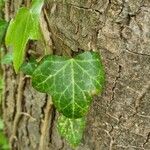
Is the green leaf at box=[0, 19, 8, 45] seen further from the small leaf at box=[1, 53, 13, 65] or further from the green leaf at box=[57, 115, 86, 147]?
the green leaf at box=[57, 115, 86, 147]

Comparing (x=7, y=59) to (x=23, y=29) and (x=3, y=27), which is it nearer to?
(x=3, y=27)

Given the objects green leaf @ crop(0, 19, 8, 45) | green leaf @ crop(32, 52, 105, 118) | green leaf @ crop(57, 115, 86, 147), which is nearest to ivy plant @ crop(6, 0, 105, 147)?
green leaf @ crop(32, 52, 105, 118)

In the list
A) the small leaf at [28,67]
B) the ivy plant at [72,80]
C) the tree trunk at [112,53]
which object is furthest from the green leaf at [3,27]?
the ivy plant at [72,80]

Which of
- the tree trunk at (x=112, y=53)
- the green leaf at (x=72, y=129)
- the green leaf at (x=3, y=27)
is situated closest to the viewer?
the tree trunk at (x=112, y=53)

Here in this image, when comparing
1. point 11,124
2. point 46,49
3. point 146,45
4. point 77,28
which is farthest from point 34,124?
point 146,45

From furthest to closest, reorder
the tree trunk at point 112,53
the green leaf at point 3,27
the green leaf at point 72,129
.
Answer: the green leaf at point 3,27, the green leaf at point 72,129, the tree trunk at point 112,53

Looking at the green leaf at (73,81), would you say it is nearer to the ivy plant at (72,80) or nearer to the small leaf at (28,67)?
the ivy plant at (72,80)

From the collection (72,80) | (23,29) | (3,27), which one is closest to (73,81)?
(72,80)
